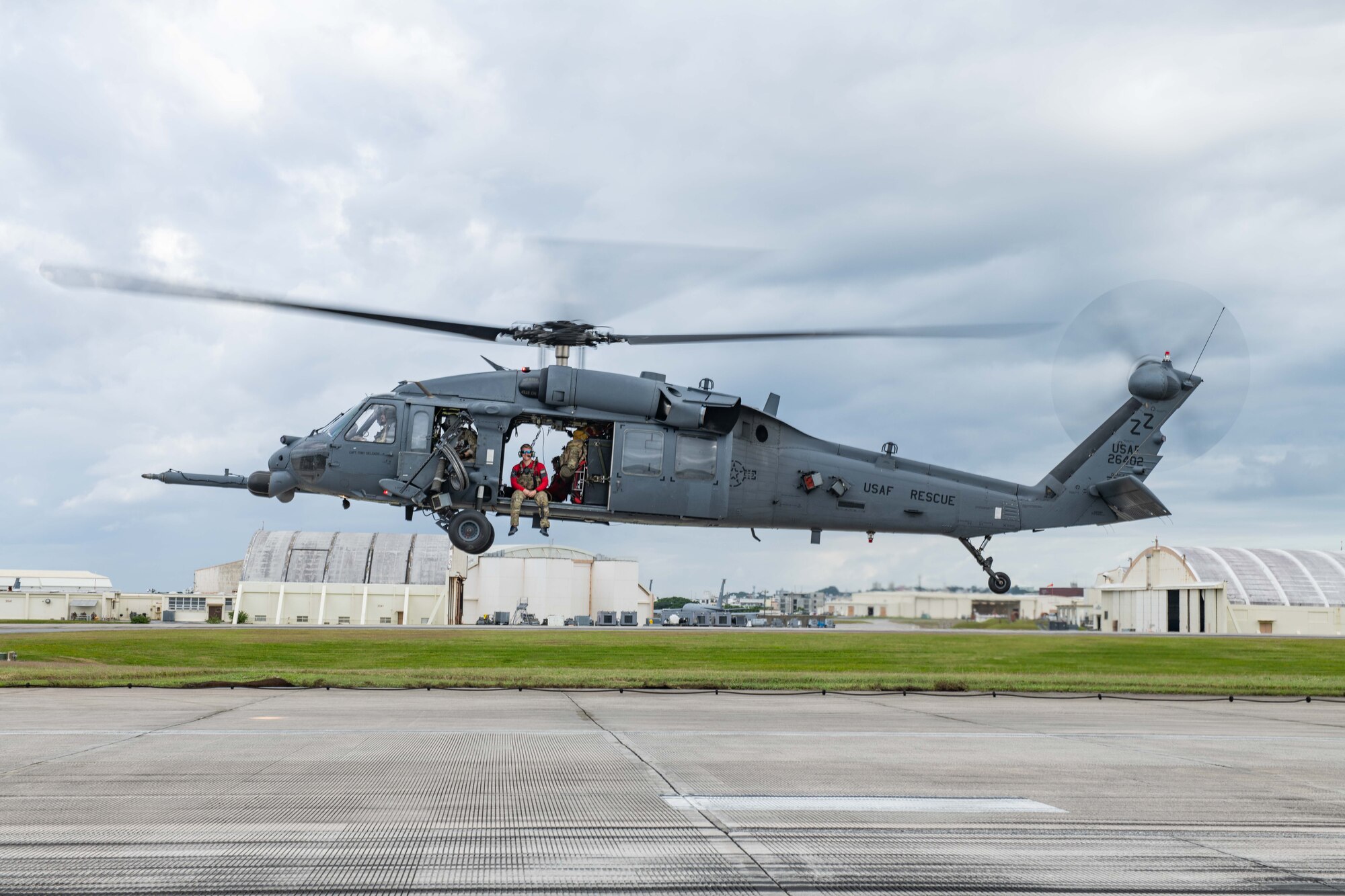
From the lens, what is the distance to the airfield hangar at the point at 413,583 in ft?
223

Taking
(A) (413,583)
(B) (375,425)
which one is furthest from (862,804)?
(A) (413,583)

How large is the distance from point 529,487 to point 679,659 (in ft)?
24.9

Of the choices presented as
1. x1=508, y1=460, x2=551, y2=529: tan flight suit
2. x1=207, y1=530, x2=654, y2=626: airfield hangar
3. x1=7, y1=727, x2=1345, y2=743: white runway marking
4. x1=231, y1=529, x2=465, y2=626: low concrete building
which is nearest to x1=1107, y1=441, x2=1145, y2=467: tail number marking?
x1=508, y1=460, x2=551, y2=529: tan flight suit

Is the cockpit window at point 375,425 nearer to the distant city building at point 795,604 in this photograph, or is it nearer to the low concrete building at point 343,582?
the low concrete building at point 343,582

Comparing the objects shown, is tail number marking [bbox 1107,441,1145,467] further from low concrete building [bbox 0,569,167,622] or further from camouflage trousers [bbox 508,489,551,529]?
low concrete building [bbox 0,569,167,622]

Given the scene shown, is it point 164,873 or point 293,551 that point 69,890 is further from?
point 293,551

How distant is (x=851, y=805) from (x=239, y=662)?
23745 mm

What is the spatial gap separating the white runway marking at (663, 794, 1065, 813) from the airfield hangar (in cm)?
6289

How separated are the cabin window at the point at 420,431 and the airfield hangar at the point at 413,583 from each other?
44.8 meters

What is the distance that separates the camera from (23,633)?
35688 mm

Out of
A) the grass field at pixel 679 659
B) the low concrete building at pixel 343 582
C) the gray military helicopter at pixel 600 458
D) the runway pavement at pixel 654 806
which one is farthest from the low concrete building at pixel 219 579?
the runway pavement at pixel 654 806

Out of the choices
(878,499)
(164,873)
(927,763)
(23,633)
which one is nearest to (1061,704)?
(927,763)

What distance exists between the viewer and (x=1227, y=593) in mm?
77062

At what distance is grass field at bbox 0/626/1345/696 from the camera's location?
1831 centimetres
